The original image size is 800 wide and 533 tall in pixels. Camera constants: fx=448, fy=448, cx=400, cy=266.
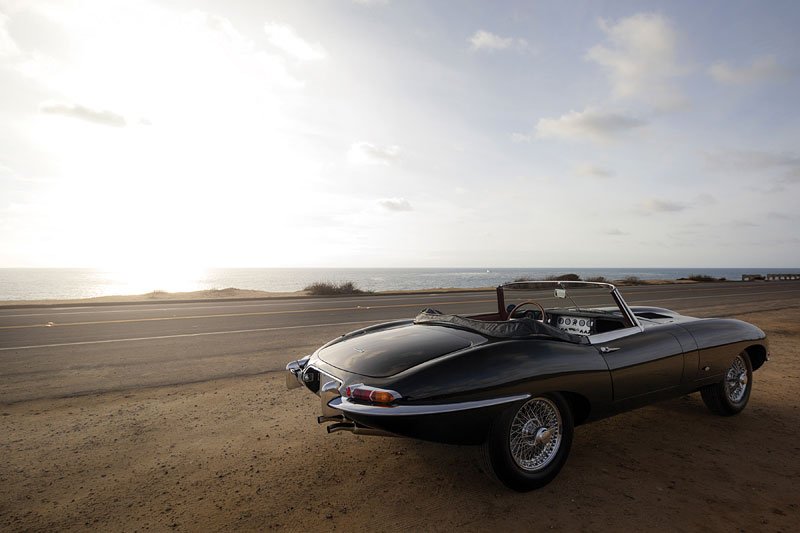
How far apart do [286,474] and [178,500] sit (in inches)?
27.3

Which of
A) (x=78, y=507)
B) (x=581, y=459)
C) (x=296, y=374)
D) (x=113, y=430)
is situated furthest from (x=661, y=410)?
(x=113, y=430)

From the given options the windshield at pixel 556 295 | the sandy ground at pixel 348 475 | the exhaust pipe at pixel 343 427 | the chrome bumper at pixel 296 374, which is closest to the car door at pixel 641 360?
the windshield at pixel 556 295

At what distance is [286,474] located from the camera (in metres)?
3.21

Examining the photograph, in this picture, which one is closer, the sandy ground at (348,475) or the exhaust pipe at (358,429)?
the sandy ground at (348,475)

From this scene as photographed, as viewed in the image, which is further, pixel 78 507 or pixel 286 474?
pixel 286 474

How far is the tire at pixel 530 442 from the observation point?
9.15ft


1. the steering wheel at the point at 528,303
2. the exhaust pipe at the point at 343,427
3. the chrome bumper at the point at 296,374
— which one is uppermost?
the steering wheel at the point at 528,303

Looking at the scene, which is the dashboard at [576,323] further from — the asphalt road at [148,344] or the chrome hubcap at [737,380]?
the asphalt road at [148,344]

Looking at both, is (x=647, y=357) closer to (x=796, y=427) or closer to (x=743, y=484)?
(x=743, y=484)

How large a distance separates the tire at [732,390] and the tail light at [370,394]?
3359 mm

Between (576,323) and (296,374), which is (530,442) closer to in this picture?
(576,323)

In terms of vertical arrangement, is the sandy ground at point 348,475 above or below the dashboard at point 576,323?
below

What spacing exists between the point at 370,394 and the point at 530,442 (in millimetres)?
1157

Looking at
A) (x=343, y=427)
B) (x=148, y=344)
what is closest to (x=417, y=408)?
(x=343, y=427)
